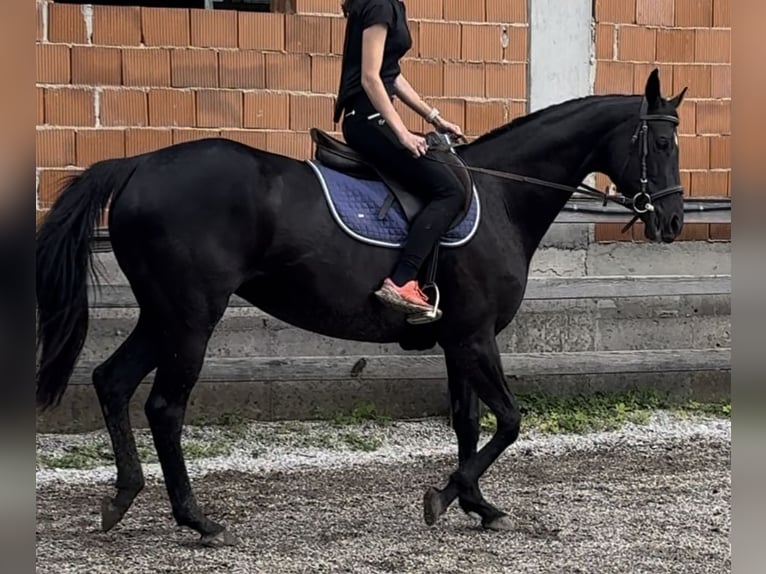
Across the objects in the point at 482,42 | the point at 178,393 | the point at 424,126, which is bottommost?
the point at 178,393

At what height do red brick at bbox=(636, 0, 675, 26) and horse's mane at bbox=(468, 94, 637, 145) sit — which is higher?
red brick at bbox=(636, 0, 675, 26)

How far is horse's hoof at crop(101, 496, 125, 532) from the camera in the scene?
4.35 m

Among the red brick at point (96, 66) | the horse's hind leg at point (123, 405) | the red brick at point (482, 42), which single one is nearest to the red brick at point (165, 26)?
the red brick at point (96, 66)

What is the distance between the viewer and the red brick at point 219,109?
6.27 metres

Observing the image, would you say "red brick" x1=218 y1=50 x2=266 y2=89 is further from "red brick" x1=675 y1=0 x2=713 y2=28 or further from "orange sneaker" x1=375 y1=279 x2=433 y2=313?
"red brick" x1=675 y1=0 x2=713 y2=28

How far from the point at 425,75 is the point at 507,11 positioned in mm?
747

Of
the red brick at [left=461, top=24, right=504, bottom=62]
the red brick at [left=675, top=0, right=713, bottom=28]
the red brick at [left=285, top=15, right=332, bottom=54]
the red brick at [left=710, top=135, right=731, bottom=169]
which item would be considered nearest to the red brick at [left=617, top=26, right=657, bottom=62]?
the red brick at [left=675, top=0, right=713, bottom=28]

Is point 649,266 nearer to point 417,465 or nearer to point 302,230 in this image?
point 417,465

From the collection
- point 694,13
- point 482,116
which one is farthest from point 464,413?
point 694,13

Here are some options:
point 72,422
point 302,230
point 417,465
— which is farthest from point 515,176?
point 72,422

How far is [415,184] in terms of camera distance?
4379 mm

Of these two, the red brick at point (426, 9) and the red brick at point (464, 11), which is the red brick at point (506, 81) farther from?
the red brick at point (426, 9)

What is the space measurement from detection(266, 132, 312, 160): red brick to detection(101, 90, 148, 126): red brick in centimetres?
83

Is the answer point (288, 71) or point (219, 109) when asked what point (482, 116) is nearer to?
point (288, 71)
